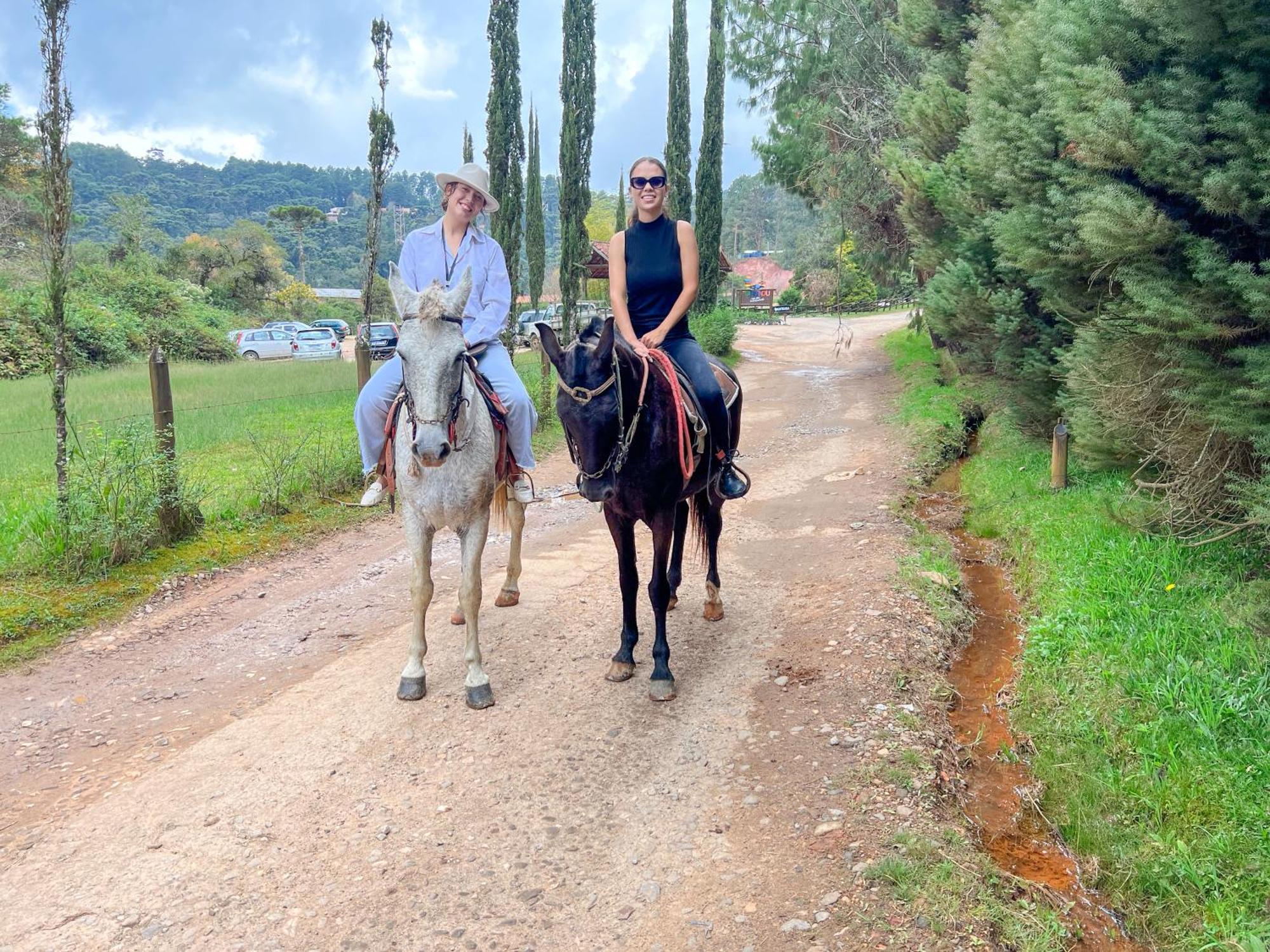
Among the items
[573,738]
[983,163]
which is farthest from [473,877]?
[983,163]

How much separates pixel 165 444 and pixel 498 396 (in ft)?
12.9

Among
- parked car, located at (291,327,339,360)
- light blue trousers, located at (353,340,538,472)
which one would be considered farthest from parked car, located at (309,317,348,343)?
light blue trousers, located at (353,340,538,472)

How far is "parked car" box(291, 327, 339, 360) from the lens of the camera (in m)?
28.2

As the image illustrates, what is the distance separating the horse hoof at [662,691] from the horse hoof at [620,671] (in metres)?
0.23

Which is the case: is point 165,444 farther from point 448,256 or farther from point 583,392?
point 583,392

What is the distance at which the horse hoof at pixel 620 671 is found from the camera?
5.01 m

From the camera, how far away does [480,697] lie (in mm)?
4691

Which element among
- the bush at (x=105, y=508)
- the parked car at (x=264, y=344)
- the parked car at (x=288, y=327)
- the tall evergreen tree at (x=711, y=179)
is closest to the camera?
the bush at (x=105, y=508)

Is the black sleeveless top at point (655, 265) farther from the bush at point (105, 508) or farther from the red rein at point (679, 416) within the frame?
the bush at point (105, 508)

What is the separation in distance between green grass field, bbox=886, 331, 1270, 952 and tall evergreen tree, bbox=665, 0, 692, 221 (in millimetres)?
21732

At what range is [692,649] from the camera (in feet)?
18.1

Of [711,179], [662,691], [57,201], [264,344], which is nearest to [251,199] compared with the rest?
[264,344]

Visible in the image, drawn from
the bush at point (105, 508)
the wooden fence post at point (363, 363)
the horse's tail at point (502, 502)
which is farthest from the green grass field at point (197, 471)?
the horse's tail at point (502, 502)

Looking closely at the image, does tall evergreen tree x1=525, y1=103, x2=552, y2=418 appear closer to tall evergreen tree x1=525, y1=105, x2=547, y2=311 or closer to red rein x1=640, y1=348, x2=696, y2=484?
tall evergreen tree x1=525, y1=105, x2=547, y2=311
